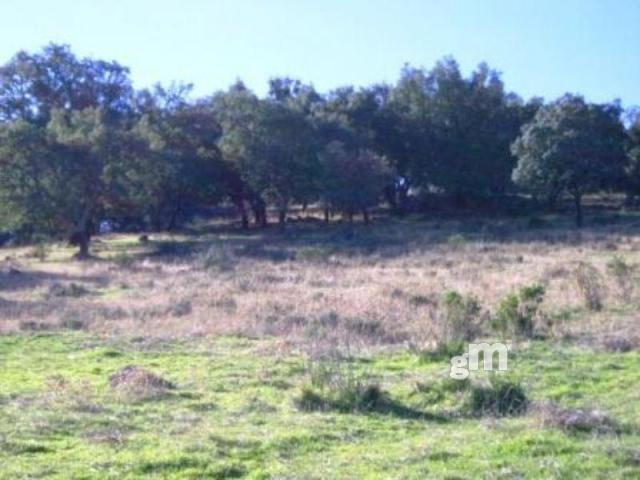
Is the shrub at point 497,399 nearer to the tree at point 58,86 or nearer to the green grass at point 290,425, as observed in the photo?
the green grass at point 290,425

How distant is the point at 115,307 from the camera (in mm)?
22172

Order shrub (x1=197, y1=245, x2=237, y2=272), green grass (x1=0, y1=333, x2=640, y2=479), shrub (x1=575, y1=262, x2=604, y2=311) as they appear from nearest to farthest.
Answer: green grass (x1=0, y1=333, x2=640, y2=479) → shrub (x1=575, y1=262, x2=604, y2=311) → shrub (x1=197, y1=245, x2=237, y2=272)

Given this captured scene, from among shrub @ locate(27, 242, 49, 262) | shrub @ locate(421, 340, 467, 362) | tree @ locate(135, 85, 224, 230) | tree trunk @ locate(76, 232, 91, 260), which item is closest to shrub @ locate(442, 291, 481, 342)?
shrub @ locate(421, 340, 467, 362)

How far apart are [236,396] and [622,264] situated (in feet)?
50.0

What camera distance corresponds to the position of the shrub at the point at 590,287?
19.1m

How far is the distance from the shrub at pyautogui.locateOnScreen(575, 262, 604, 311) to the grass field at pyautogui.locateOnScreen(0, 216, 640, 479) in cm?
7

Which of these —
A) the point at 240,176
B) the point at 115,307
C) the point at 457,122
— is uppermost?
the point at 457,122

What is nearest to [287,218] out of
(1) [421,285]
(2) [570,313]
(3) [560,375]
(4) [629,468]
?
A: (1) [421,285]

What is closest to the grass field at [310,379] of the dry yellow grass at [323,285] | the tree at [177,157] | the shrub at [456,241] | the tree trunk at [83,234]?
the dry yellow grass at [323,285]

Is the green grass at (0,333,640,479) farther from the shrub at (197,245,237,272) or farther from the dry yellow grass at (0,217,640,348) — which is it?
the shrub at (197,245,237,272)

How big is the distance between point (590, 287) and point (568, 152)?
A: 116 feet

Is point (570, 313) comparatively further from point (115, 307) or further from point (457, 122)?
point (457, 122)

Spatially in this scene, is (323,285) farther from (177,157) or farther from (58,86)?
(58,86)

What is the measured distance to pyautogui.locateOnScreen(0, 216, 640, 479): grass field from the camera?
25.6ft
